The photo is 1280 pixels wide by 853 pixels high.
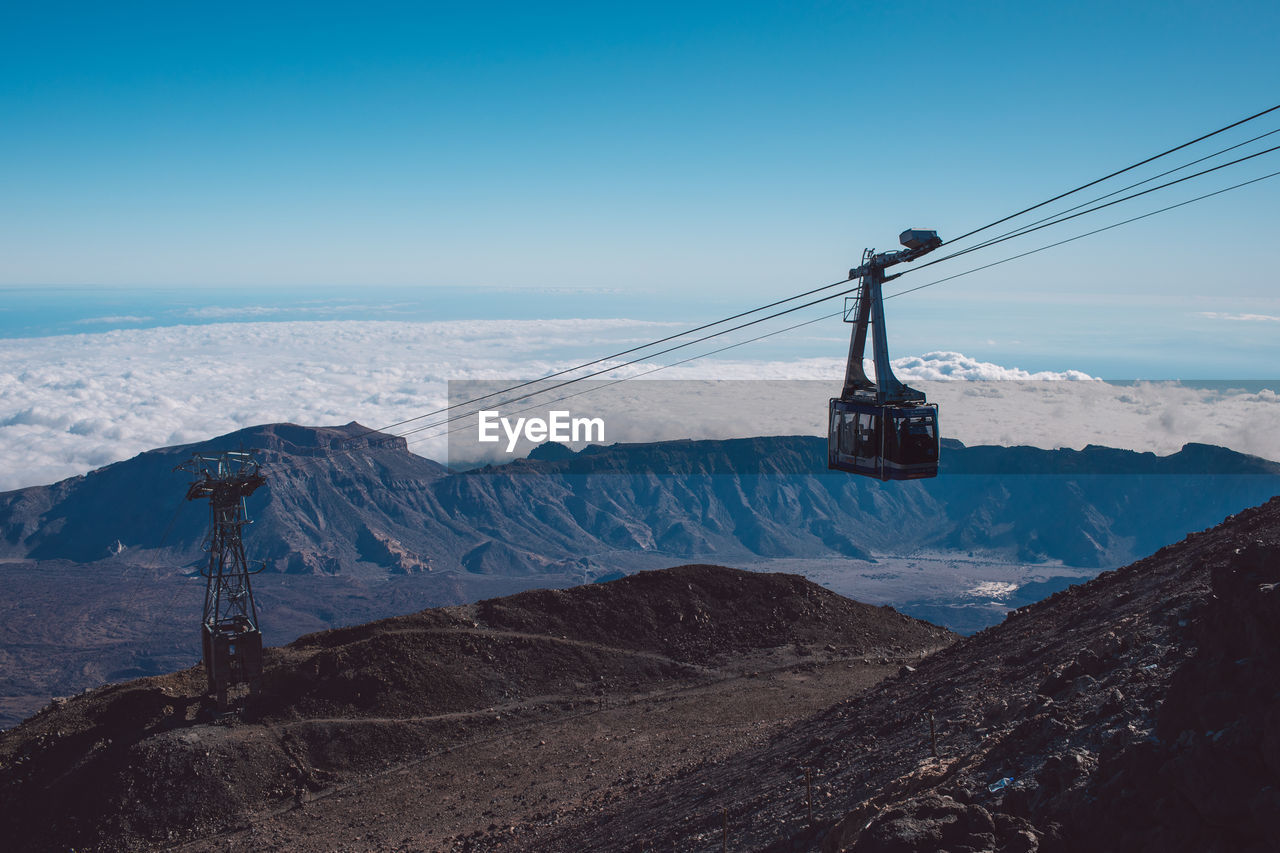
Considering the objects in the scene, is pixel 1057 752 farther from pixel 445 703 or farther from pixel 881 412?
pixel 445 703

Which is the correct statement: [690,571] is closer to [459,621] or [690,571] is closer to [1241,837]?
[459,621]

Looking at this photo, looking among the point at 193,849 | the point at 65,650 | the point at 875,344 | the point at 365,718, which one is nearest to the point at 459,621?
the point at 365,718

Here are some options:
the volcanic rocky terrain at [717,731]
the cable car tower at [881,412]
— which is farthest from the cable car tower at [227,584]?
the cable car tower at [881,412]

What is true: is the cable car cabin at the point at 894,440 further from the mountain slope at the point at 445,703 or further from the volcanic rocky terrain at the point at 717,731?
the mountain slope at the point at 445,703

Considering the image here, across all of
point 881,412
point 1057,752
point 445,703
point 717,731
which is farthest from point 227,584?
point 1057,752

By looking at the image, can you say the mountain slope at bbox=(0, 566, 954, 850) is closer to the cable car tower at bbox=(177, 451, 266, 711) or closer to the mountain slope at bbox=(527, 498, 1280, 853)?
the cable car tower at bbox=(177, 451, 266, 711)

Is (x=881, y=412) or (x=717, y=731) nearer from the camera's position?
(x=881, y=412)
